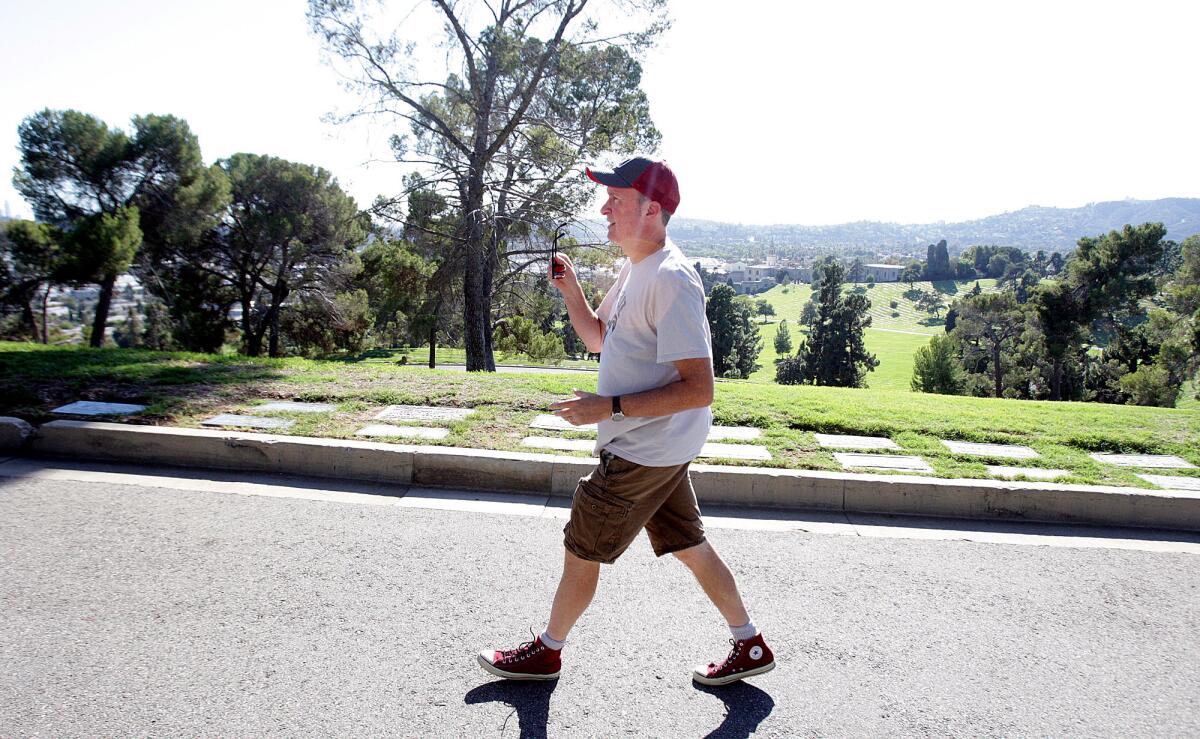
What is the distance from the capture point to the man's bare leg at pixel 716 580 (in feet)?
8.73

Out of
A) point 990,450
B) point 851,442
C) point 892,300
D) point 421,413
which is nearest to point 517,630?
point 421,413

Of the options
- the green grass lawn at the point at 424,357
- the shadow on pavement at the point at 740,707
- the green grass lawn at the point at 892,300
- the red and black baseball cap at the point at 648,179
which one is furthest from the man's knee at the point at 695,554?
the green grass lawn at the point at 892,300

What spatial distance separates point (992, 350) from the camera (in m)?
47.8

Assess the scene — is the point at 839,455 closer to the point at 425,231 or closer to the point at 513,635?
the point at 513,635

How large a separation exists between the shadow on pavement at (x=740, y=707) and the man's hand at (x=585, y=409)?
1073 mm

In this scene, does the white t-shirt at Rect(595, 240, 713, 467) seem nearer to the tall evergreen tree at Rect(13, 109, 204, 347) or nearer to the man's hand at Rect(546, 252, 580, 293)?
the man's hand at Rect(546, 252, 580, 293)

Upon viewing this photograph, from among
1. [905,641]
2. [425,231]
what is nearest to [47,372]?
[905,641]

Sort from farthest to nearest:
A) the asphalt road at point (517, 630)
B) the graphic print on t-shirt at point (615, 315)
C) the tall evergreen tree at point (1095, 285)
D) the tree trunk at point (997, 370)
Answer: the tree trunk at point (997, 370), the tall evergreen tree at point (1095, 285), the graphic print on t-shirt at point (615, 315), the asphalt road at point (517, 630)

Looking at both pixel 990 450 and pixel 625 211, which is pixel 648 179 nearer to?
pixel 625 211

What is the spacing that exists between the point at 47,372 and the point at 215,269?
21.9 metres

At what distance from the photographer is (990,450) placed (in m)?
5.44

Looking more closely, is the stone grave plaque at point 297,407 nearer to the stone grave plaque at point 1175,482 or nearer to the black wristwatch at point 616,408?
the black wristwatch at point 616,408

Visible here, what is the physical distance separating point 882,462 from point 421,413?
3.52m

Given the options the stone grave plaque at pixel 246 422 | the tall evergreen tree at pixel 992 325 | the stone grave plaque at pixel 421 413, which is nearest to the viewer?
the stone grave plaque at pixel 246 422
